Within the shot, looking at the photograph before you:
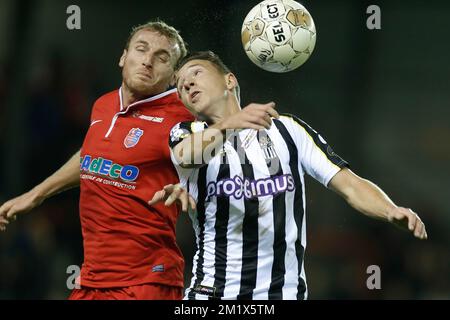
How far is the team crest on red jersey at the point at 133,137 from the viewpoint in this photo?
16.8 feet

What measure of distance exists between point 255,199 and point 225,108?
59cm

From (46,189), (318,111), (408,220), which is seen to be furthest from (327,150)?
(318,111)

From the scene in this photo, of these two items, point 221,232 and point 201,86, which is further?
point 201,86

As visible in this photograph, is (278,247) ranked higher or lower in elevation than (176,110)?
lower

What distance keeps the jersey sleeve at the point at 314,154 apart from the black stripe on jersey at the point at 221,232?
16.6 inches

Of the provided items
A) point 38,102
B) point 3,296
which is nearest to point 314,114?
point 38,102

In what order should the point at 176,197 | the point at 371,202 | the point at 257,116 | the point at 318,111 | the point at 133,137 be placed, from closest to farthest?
the point at 257,116
the point at 176,197
the point at 371,202
the point at 133,137
the point at 318,111

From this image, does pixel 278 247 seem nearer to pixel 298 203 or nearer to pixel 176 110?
pixel 298 203

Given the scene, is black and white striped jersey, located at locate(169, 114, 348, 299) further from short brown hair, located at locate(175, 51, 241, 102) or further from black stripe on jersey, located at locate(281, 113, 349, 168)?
short brown hair, located at locate(175, 51, 241, 102)

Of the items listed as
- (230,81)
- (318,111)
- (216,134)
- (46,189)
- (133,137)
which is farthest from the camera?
(318,111)

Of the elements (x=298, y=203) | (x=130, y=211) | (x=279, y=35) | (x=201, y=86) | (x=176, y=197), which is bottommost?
(x=130, y=211)

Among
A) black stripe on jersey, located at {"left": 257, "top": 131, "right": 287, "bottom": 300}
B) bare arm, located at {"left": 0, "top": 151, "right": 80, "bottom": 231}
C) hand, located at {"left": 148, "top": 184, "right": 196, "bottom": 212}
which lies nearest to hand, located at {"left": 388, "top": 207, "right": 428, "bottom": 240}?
black stripe on jersey, located at {"left": 257, "top": 131, "right": 287, "bottom": 300}

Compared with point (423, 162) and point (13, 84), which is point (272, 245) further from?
point (423, 162)

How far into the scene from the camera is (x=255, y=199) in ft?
14.7
